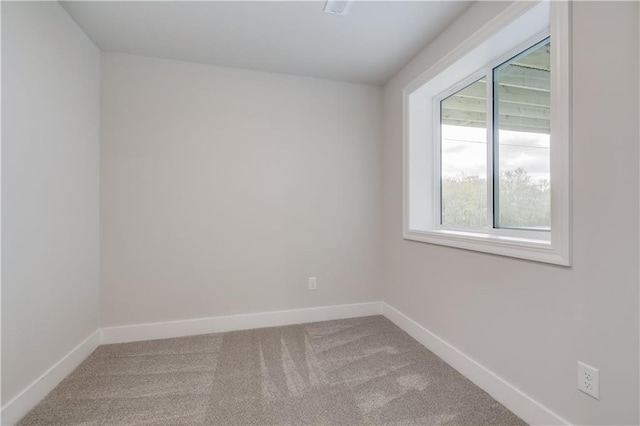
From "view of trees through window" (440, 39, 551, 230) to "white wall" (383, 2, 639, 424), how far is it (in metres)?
0.38

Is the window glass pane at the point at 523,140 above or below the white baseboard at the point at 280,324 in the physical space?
above

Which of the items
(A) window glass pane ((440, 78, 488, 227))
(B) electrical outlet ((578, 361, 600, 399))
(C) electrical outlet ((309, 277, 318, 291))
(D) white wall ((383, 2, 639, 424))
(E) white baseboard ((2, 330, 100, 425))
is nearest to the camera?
(D) white wall ((383, 2, 639, 424))

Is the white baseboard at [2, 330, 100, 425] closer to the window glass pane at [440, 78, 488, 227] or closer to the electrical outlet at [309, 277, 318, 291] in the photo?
the electrical outlet at [309, 277, 318, 291]

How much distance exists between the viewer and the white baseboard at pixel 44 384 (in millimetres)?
1435

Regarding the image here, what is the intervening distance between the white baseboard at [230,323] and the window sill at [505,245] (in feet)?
3.71

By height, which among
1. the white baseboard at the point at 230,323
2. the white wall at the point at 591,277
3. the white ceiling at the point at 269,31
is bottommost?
the white baseboard at the point at 230,323

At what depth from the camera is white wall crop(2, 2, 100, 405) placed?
1440 millimetres

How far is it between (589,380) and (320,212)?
2134mm

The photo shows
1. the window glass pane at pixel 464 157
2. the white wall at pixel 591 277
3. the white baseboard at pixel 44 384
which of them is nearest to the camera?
the white wall at pixel 591 277

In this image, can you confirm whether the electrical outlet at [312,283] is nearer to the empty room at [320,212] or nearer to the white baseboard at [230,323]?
the empty room at [320,212]

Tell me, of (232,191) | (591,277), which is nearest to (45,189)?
(232,191)

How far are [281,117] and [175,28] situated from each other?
1.05 metres

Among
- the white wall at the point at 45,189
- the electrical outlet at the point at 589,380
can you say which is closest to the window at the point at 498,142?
the electrical outlet at the point at 589,380

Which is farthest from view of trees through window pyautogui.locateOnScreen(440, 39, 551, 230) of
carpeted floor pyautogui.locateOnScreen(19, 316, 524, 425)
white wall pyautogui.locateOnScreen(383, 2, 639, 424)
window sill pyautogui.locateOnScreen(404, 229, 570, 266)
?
carpeted floor pyautogui.locateOnScreen(19, 316, 524, 425)
